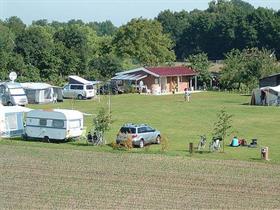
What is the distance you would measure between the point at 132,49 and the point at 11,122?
4159 centimetres

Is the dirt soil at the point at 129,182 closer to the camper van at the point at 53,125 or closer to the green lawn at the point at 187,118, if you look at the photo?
the green lawn at the point at 187,118

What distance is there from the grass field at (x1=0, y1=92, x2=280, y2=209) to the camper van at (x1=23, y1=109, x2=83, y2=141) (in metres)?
0.50

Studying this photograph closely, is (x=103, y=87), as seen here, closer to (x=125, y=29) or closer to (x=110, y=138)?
(x=125, y=29)

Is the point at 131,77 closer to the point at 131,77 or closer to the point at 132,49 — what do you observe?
the point at 131,77

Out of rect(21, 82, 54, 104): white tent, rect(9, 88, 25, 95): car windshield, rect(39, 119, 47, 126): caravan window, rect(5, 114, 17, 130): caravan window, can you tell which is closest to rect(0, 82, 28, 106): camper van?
rect(9, 88, 25, 95): car windshield

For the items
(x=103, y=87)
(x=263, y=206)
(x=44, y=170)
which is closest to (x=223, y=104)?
(x=103, y=87)

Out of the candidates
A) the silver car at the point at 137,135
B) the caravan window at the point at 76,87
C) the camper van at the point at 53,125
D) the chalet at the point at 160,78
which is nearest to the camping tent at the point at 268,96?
the caravan window at the point at 76,87

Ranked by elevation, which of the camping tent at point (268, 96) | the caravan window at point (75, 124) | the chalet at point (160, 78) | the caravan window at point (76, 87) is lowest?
the caravan window at point (75, 124)

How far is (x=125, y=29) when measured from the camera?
6988 centimetres

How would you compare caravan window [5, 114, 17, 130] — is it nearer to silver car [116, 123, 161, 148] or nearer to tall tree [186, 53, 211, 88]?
silver car [116, 123, 161, 148]

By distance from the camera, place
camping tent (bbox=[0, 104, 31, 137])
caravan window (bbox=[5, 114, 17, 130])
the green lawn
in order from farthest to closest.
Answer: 1. caravan window (bbox=[5, 114, 17, 130])
2. camping tent (bbox=[0, 104, 31, 137])
3. the green lawn

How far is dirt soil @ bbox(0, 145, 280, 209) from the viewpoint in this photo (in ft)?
51.8

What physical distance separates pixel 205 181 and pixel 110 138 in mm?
9165

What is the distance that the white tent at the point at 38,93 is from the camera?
1724 inches
